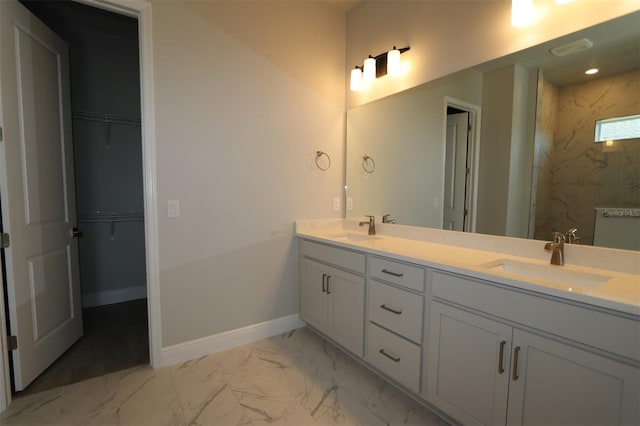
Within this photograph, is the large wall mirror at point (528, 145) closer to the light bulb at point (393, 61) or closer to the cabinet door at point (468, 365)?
the light bulb at point (393, 61)

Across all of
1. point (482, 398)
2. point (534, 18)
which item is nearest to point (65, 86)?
point (534, 18)

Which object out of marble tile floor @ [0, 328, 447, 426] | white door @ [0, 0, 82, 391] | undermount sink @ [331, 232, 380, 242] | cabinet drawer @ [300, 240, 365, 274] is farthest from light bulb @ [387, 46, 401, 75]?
white door @ [0, 0, 82, 391]

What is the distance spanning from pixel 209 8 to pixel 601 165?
8.26 feet

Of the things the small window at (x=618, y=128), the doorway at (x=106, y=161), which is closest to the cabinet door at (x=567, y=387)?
the small window at (x=618, y=128)

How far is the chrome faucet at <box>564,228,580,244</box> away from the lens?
153 cm

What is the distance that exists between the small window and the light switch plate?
95.1 inches

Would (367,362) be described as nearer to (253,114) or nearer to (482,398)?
(482,398)

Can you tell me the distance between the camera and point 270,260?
257 cm

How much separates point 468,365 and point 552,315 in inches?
18.2

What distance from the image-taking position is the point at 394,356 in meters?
1.80

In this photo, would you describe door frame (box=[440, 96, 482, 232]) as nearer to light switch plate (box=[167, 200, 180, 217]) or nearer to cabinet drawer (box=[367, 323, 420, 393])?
cabinet drawer (box=[367, 323, 420, 393])

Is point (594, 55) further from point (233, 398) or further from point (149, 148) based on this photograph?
point (233, 398)

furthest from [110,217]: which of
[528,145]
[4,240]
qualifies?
[528,145]

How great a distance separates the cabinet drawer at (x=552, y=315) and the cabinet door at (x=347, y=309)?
2.20 feet
